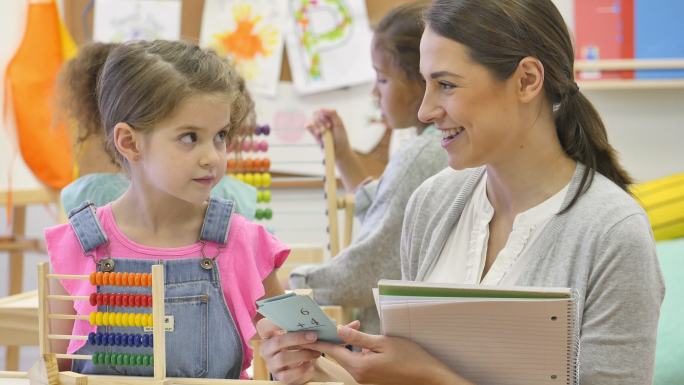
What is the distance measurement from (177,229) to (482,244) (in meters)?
0.48

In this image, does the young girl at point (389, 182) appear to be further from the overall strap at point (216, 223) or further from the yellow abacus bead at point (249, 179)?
the overall strap at point (216, 223)

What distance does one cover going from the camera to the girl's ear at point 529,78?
143cm

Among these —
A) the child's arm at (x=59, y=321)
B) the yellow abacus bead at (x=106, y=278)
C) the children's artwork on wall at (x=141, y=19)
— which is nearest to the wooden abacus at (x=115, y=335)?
the yellow abacus bead at (x=106, y=278)

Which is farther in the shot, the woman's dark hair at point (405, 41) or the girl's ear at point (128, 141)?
the woman's dark hair at point (405, 41)

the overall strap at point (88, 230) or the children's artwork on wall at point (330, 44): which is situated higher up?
the children's artwork on wall at point (330, 44)

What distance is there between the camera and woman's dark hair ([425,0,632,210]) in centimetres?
142

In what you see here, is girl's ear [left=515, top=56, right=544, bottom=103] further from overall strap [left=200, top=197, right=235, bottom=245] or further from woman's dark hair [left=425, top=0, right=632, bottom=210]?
overall strap [left=200, top=197, right=235, bottom=245]

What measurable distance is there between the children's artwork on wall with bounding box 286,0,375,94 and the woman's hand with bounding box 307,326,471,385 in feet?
7.73

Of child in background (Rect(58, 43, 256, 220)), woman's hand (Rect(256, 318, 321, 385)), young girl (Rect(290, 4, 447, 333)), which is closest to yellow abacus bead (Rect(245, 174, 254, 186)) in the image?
child in background (Rect(58, 43, 256, 220))

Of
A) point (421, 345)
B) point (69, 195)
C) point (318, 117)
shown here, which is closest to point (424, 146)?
point (318, 117)

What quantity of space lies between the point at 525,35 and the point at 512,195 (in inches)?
9.8

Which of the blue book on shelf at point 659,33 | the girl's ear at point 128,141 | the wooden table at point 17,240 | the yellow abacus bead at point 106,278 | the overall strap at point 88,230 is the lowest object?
the wooden table at point 17,240

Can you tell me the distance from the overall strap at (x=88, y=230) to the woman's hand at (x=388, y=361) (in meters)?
0.41

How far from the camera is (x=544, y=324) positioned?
116 centimetres
